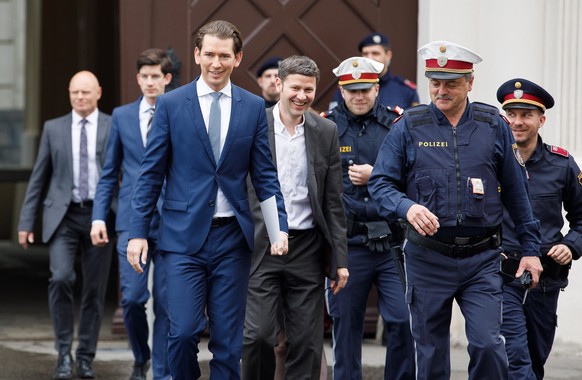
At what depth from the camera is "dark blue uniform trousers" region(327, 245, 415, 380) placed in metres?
7.64

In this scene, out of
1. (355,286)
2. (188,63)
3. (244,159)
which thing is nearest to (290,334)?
(355,286)

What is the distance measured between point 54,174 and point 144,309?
49.6 inches

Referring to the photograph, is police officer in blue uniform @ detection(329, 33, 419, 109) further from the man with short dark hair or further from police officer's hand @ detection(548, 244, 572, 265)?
police officer's hand @ detection(548, 244, 572, 265)

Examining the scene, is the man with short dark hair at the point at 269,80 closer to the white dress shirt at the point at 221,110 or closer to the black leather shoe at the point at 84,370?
the black leather shoe at the point at 84,370

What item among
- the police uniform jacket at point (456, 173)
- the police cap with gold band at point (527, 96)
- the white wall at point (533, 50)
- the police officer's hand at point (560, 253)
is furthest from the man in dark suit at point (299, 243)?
the white wall at point (533, 50)

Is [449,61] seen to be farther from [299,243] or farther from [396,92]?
[396,92]

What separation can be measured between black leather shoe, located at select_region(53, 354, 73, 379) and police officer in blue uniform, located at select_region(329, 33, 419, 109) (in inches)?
99.0

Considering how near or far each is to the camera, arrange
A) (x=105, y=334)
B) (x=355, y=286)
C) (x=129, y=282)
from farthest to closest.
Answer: (x=105, y=334) → (x=129, y=282) → (x=355, y=286)

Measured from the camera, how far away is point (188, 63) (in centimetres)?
988

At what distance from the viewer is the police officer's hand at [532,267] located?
671 cm

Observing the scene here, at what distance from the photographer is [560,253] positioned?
7266 millimetres

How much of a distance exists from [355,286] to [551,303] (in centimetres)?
112

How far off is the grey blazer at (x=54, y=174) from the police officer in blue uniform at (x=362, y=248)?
205 cm

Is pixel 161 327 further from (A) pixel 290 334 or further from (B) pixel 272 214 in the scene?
(B) pixel 272 214
